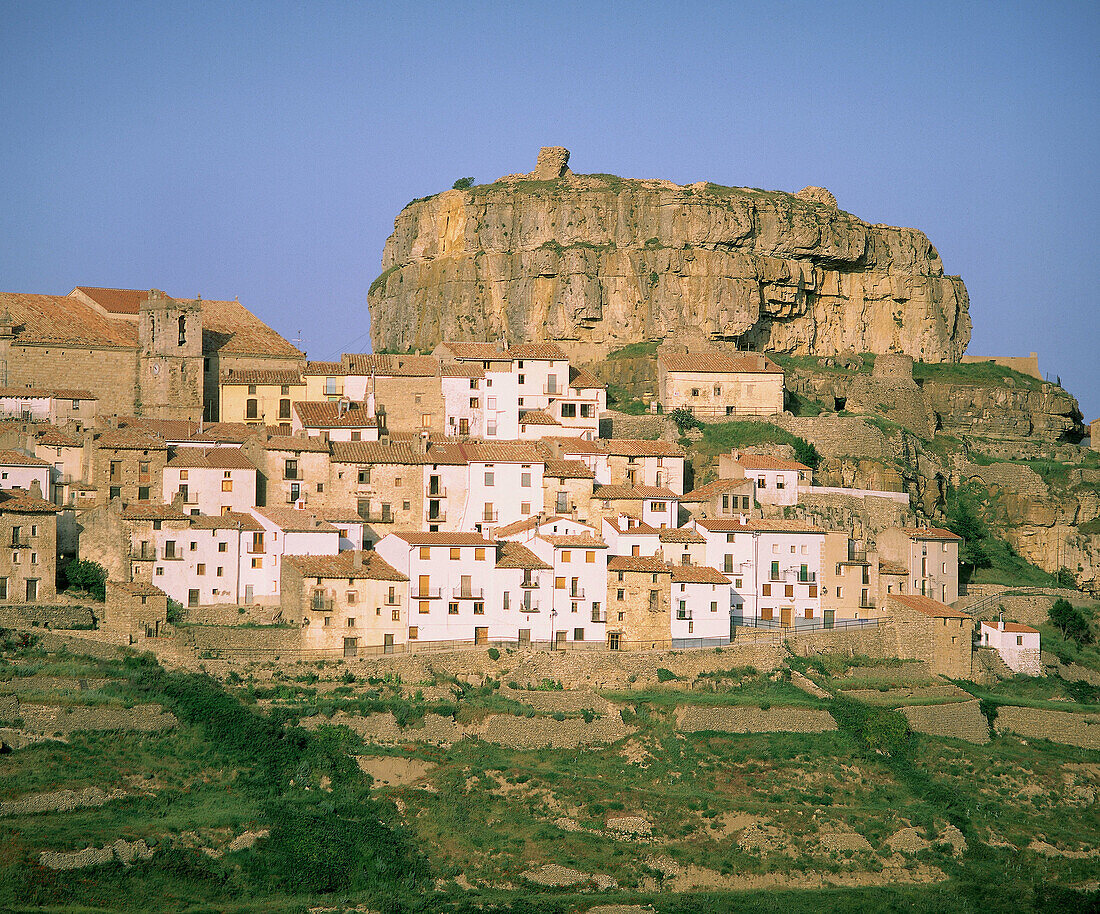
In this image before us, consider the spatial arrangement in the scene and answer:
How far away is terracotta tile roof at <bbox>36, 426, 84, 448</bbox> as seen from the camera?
227 ft

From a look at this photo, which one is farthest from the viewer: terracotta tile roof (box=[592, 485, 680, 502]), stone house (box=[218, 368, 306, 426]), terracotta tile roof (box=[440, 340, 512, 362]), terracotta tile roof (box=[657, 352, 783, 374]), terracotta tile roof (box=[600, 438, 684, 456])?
terracotta tile roof (box=[657, 352, 783, 374])

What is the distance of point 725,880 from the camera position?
167 ft

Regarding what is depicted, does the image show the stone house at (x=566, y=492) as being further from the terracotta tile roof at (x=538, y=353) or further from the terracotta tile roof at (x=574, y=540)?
the terracotta tile roof at (x=538, y=353)

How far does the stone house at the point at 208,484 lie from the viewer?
225ft

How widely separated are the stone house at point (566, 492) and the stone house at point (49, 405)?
77.0ft

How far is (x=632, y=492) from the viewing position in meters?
74.0

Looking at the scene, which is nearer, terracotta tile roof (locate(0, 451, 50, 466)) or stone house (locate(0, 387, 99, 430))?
terracotta tile roof (locate(0, 451, 50, 466))

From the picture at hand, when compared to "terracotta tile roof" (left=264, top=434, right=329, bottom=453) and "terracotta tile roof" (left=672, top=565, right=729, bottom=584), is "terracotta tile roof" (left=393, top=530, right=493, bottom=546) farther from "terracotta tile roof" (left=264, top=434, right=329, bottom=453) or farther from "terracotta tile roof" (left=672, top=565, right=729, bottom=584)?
"terracotta tile roof" (left=672, top=565, right=729, bottom=584)

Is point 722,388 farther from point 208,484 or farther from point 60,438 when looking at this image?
point 60,438

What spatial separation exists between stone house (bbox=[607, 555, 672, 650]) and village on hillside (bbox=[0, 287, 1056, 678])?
0.10 meters

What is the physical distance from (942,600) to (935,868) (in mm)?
26046

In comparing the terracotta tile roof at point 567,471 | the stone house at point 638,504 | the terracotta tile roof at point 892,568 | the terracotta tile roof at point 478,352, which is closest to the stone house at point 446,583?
the terracotta tile roof at point 567,471

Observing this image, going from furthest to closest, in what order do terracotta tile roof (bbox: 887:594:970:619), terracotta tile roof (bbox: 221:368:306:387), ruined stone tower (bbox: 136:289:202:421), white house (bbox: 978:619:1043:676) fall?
1. terracotta tile roof (bbox: 221:368:306:387)
2. ruined stone tower (bbox: 136:289:202:421)
3. white house (bbox: 978:619:1043:676)
4. terracotta tile roof (bbox: 887:594:970:619)

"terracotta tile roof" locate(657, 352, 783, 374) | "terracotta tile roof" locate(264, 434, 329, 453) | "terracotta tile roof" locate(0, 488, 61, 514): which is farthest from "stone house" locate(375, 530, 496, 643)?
"terracotta tile roof" locate(657, 352, 783, 374)
